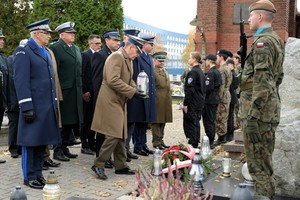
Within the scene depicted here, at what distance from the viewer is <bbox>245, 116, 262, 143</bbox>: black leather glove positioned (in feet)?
14.8

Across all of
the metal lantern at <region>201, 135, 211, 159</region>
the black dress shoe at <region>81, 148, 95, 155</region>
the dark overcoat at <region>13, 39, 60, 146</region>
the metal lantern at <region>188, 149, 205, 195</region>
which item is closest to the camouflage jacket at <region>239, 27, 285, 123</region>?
the metal lantern at <region>188, 149, 205, 195</region>

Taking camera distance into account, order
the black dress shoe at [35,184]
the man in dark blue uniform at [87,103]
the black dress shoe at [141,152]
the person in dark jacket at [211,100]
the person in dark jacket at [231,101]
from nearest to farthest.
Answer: the black dress shoe at [35,184], the man in dark blue uniform at [87,103], the black dress shoe at [141,152], the person in dark jacket at [211,100], the person in dark jacket at [231,101]

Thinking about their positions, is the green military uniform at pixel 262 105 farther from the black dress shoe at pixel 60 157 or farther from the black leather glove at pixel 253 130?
the black dress shoe at pixel 60 157

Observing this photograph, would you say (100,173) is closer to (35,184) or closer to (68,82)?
(35,184)

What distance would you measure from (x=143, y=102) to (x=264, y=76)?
3.46 m

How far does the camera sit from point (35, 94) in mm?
5398

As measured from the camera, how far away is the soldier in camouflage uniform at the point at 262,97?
4.42m

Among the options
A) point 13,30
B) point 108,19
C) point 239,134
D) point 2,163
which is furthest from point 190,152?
point 13,30

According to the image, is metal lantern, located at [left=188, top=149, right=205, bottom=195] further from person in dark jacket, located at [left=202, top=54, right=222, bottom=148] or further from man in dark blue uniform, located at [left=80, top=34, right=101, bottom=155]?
person in dark jacket, located at [left=202, top=54, right=222, bottom=148]

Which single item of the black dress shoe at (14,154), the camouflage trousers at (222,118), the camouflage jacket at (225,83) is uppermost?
the camouflage jacket at (225,83)

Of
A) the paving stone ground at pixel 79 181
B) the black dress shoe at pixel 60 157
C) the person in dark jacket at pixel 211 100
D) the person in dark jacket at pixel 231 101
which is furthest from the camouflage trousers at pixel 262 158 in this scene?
the person in dark jacket at pixel 231 101

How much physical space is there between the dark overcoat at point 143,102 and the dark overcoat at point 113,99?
131cm

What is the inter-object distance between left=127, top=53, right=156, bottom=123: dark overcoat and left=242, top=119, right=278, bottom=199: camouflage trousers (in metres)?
3.03

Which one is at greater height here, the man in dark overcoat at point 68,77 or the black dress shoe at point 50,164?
the man in dark overcoat at point 68,77
